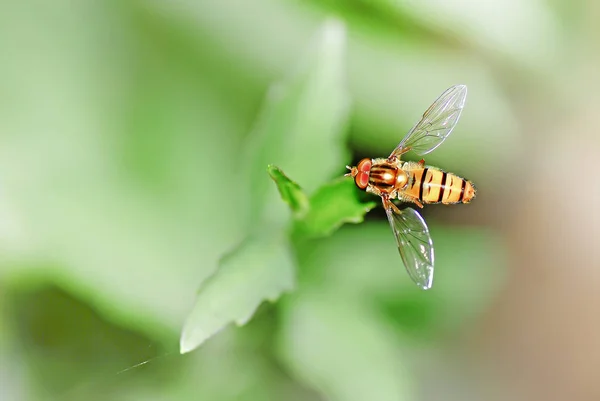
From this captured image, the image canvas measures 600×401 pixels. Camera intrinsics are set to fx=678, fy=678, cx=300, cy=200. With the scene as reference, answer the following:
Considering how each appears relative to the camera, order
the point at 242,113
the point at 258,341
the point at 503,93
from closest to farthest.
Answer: the point at 258,341
the point at 242,113
the point at 503,93

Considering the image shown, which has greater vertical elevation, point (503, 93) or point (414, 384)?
point (503, 93)

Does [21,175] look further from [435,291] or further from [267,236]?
[435,291]

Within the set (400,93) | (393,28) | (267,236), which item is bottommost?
(267,236)

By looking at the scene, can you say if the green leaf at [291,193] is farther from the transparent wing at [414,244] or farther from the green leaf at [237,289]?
the transparent wing at [414,244]

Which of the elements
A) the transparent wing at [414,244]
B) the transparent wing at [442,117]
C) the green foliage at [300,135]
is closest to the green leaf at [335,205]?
the green foliage at [300,135]

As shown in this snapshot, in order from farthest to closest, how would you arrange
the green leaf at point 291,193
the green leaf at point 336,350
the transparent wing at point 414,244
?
the green leaf at point 336,350 → the transparent wing at point 414,244 → the green leaf at point 291,193

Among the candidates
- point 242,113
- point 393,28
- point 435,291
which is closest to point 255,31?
point 242,113

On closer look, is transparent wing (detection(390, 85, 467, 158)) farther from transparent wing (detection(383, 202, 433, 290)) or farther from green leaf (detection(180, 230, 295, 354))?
green leaf (detection(180, 230, 295, 354))
